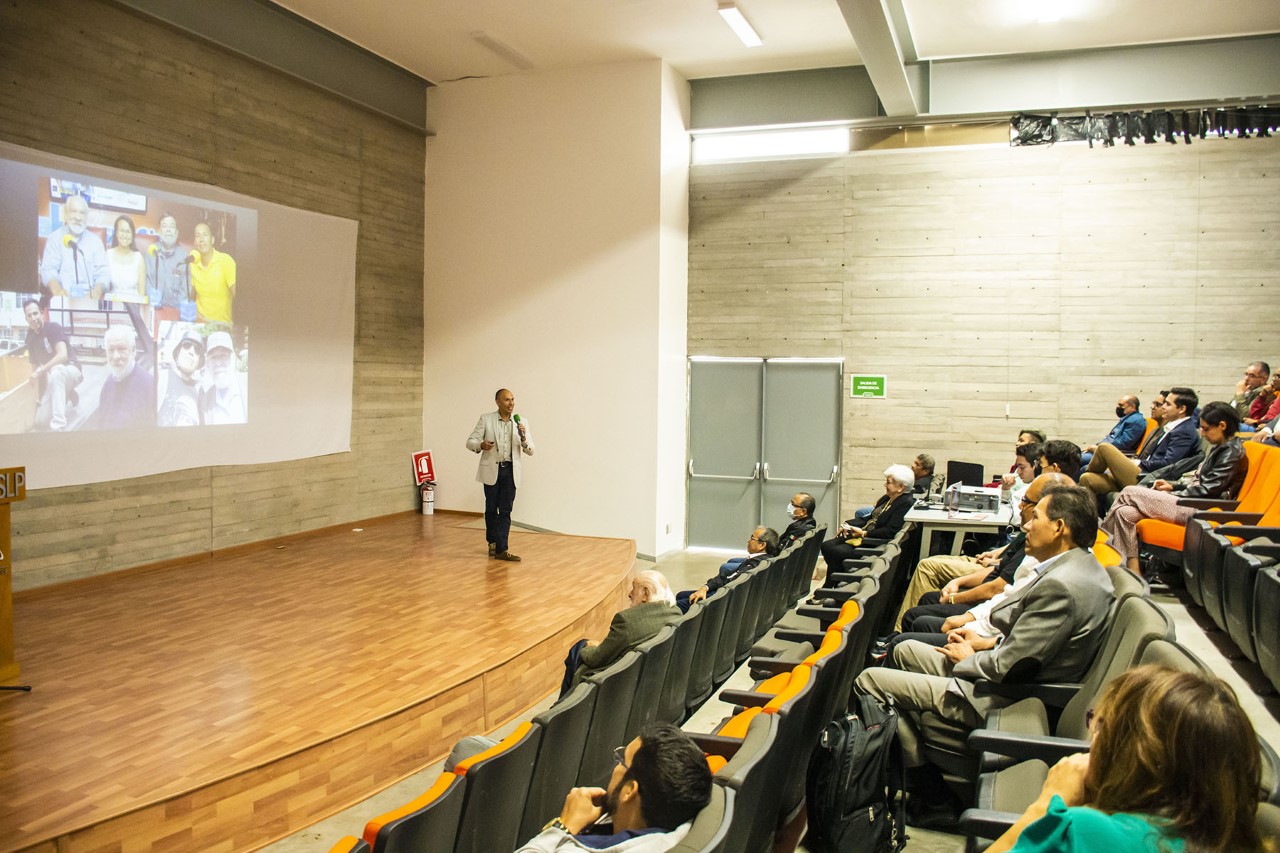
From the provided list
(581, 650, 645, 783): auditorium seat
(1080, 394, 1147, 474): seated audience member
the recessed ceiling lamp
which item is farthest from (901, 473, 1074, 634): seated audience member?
the recessed ceiling lamp

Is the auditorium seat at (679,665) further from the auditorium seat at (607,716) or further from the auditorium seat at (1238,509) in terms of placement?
the auditorium seat at (1238,509)

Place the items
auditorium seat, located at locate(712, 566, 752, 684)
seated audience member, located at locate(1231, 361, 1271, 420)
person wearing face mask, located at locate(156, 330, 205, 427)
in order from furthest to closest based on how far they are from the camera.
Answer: seated audience member, located at locate(1231, 361, 1271, 420), person wearing face mask, located at locate(156, 330, 205, 427), auditorium seat, located at locate(712, 566, 752, 684)

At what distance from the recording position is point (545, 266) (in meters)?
10.3

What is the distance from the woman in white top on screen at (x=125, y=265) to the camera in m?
7.16

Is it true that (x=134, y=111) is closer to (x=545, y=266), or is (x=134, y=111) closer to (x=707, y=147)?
(x=545, y=266)

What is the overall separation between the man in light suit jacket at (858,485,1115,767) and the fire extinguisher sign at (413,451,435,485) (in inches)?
325

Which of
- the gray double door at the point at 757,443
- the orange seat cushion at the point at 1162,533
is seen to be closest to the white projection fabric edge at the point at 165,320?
the gray double door at the point at 757,443

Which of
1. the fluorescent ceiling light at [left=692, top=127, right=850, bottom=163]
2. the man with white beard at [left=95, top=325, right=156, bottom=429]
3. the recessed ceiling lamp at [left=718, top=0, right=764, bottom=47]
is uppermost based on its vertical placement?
the recessed ceiling lamp at [left=718, top=0, right=764, bottom=47]

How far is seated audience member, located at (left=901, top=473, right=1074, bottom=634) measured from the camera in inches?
165

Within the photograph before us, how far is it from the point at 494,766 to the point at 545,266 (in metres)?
8.36

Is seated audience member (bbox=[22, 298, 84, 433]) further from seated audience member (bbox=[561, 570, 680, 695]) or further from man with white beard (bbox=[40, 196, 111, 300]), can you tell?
seated audience member (bbox=[561, 570, 680, 695])

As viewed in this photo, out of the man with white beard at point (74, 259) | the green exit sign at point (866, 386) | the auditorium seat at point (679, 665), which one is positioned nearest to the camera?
the auditorium seat at point (679, 665)

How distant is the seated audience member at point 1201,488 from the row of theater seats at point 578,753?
10.2 feet

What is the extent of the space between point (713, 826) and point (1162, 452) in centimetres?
641
